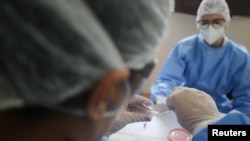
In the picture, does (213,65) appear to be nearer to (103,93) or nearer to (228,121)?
(228,121)

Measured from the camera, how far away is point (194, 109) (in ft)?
2.77

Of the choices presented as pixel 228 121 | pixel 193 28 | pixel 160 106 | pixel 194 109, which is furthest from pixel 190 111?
pixel 193 28

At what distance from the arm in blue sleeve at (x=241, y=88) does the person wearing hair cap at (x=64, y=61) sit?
4.25ft

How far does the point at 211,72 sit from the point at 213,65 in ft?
0.13

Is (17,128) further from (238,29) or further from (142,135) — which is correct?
(238,29)

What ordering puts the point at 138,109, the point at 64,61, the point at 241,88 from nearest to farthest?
the point at 64,61, the point at 138,109, the point at 241,88

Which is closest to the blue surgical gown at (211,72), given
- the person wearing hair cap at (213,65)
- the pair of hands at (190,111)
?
the person wearing hair cap at (213,65)

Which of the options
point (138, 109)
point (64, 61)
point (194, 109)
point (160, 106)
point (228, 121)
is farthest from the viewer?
point (160, 106)

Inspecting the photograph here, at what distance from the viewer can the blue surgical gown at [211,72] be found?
151cm

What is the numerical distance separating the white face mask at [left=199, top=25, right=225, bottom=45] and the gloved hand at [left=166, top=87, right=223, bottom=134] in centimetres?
75

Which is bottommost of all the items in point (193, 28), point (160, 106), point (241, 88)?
point (160, 106)

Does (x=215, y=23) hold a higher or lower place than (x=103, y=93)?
higher

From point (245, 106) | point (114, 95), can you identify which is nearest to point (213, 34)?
point (245, 106)

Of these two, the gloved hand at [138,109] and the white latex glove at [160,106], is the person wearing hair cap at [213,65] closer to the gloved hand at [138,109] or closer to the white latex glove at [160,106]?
the white latex glove at [160,106]
